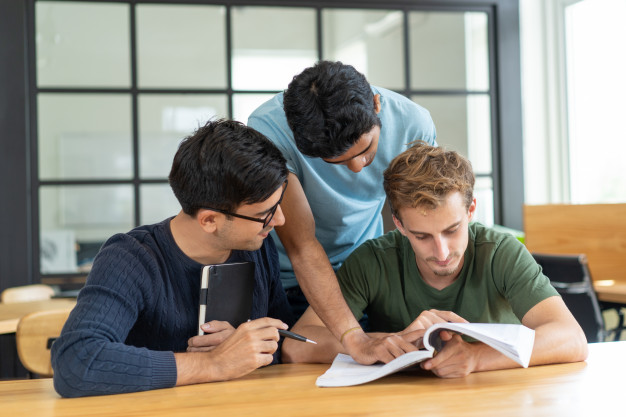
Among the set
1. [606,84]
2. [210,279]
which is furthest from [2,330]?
[606,84]

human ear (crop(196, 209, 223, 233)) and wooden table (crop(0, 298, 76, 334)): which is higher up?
human ear (crop(196, 209, 223, 233))

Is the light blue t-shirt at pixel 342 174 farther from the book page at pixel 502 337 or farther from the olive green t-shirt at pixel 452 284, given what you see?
the book page at pixel 502 337

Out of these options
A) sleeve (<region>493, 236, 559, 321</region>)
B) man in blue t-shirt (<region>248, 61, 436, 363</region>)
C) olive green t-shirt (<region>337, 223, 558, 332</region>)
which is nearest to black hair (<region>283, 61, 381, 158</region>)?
man in blue t-shirt (<region>248, 61, 436, 363</region>)

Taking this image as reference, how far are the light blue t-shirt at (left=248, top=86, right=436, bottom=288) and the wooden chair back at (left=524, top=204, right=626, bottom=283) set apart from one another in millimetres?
2182

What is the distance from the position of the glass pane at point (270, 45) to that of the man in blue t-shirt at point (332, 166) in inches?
99.6

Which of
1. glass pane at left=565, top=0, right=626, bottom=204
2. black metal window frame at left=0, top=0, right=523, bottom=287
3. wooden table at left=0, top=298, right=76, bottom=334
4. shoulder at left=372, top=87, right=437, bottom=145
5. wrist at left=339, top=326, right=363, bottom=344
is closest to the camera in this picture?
wrist at left=339, top=326, right=363, bottom=344

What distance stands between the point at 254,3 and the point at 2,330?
2.68 meters

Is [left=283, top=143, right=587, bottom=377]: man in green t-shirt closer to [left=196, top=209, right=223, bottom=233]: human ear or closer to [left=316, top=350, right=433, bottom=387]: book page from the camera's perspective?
[left=316, top=350, right=433, bottom=387]: book page

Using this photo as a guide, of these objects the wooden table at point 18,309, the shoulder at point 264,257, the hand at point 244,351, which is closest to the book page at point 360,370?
the hand at point 244,351

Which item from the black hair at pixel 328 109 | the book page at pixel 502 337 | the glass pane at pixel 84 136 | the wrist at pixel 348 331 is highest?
the glass pane at pixel 84 136

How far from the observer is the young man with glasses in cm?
126

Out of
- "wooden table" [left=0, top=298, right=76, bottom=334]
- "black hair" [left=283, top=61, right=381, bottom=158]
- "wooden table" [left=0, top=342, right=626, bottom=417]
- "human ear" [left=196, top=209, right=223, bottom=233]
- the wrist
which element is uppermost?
"black hair" [left=283, top=61, right=381, bottom=158]

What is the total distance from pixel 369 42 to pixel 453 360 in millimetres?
3656

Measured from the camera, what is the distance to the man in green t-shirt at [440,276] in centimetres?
146
